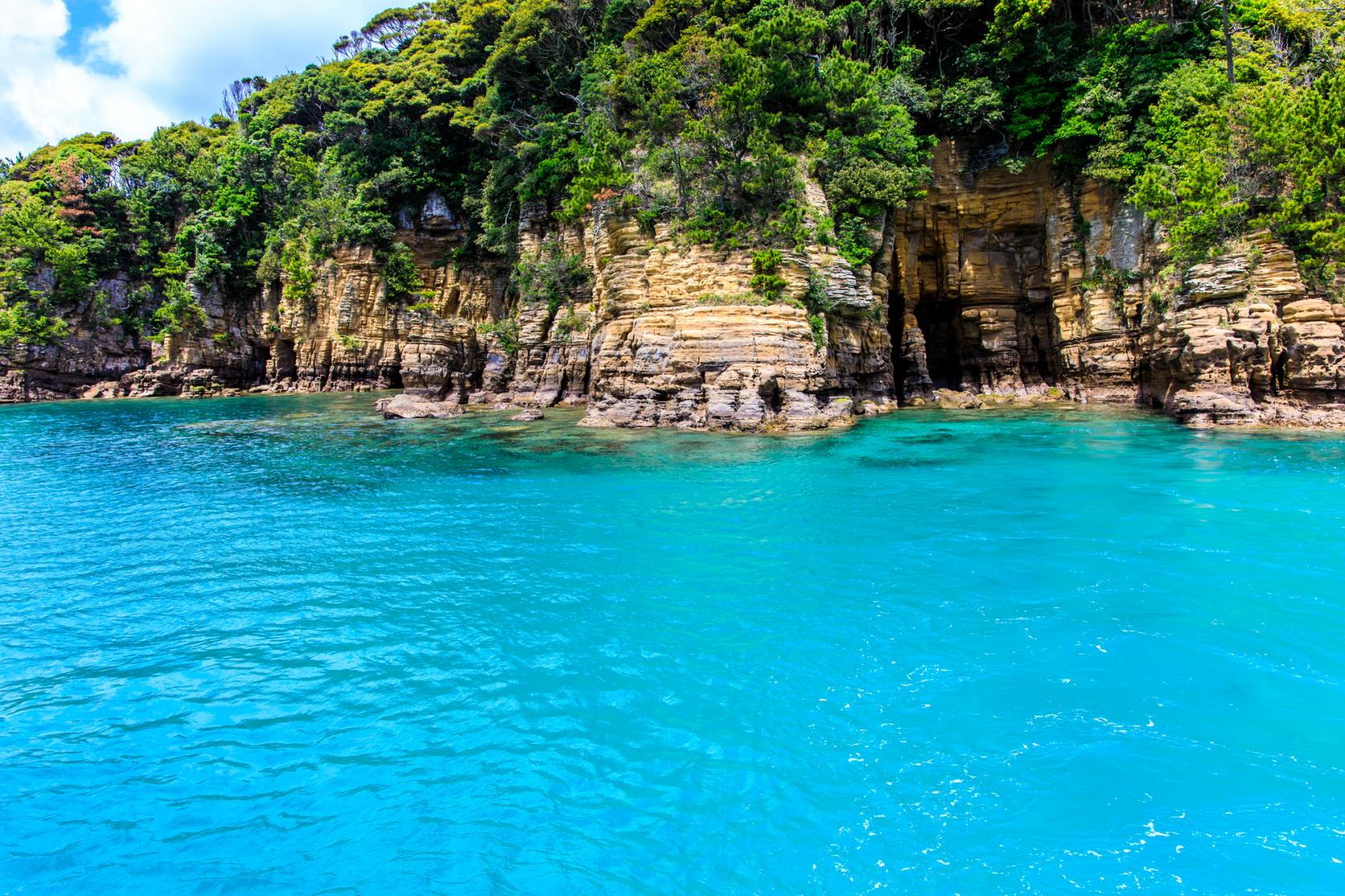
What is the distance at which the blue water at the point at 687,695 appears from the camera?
13.0 ft

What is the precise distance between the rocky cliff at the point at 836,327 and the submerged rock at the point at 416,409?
3.98 m

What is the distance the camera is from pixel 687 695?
564cm

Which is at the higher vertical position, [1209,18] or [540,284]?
[1209,18]

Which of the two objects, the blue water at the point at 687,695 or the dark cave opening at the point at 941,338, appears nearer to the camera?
the blue water at the point at 687,695

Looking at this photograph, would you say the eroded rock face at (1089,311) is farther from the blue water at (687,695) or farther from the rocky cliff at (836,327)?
the blue water at (687,695)

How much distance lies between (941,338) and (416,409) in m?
27.3

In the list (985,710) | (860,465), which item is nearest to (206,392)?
(860,465)

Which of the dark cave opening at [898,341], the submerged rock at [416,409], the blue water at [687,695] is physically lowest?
the blue water at [687,695]

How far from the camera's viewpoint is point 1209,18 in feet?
79.5

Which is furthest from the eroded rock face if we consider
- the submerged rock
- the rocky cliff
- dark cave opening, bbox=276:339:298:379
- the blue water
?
dark cave opening, bbox=276:339:298:379

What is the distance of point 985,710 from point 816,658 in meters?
1.54

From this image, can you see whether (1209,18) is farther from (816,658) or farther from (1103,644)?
(816,658)

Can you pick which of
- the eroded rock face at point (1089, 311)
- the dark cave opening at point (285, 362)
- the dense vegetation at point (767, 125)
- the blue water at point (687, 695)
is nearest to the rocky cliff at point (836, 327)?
the eroded rock face at point (1089, 311)

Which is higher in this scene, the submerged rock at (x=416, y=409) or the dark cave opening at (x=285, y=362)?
the dark cave opening at (x=285, y=362)
